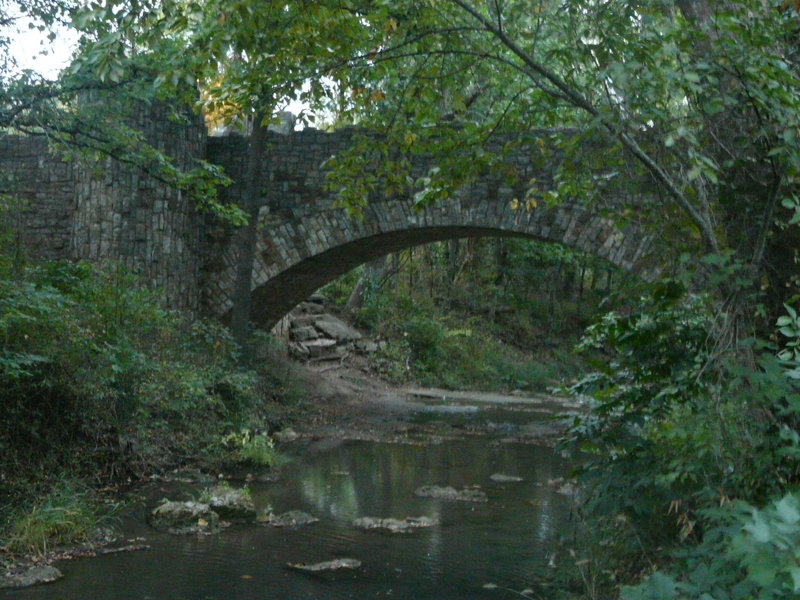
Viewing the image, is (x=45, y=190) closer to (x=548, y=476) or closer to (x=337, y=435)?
(x=337, y=435)

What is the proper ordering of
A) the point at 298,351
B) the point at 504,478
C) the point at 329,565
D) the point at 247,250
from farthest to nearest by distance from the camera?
the point at 298,351 < the point at 247,250 < the point at 504,478 < the point at 329,565

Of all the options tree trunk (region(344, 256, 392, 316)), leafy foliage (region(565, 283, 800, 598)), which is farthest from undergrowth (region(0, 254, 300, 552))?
tree trunk (region(344, 256, 392, 316))

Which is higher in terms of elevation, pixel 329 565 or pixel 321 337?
pixel 321 337

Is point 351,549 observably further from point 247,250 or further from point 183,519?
point 247,250

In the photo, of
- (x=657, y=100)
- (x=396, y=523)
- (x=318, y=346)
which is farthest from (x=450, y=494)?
(x=318, y=346)

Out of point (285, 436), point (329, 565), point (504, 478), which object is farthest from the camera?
point (285, 436)

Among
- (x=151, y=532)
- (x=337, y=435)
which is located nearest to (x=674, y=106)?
(x=151, y=532)

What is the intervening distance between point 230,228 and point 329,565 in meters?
7.82

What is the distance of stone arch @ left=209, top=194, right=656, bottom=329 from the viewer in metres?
11.5

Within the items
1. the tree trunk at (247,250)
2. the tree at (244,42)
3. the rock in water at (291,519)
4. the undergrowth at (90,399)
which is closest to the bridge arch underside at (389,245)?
the tree trunk at (247,250)

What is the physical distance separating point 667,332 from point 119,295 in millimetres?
5548

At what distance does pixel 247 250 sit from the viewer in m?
12.1

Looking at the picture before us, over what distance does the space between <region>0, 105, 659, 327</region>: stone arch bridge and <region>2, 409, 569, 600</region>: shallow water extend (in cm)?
354

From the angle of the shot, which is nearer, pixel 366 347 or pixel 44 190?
pixel 44 190
